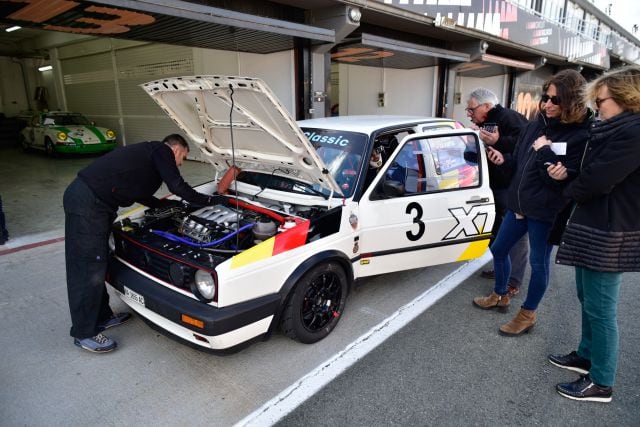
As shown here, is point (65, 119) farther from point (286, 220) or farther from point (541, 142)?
point (541, 142)

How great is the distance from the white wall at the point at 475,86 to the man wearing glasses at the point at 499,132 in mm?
11261

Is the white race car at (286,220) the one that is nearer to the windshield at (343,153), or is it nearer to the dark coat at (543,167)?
the windshield at (343,153)

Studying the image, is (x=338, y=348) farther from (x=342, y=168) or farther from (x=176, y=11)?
(x=176, y=11)

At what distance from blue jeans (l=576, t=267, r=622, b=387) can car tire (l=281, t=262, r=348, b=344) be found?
1.60 metres

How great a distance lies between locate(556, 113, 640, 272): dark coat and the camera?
2.10 metres

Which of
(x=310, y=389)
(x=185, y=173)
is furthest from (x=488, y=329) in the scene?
(x=185, y=173)

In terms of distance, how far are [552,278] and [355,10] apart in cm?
544

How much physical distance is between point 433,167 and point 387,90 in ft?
34.5

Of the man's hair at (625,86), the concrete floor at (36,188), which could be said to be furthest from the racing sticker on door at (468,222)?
the concrete floor at (36,188)

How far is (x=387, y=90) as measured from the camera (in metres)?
13.5

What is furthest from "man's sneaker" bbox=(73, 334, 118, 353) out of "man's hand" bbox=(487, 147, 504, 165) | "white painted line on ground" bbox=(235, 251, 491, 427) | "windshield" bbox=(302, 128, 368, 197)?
"man's hand" bbox=(487, 147, 504, 165)

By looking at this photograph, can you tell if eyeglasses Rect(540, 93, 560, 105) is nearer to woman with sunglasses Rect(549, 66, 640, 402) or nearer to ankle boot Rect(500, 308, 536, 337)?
woman with sunglasses Rect(549, 66, 640, 402)

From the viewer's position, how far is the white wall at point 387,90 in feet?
41.4

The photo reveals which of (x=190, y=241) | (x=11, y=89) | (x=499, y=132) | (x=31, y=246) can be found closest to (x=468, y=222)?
(x=499, y=132)
